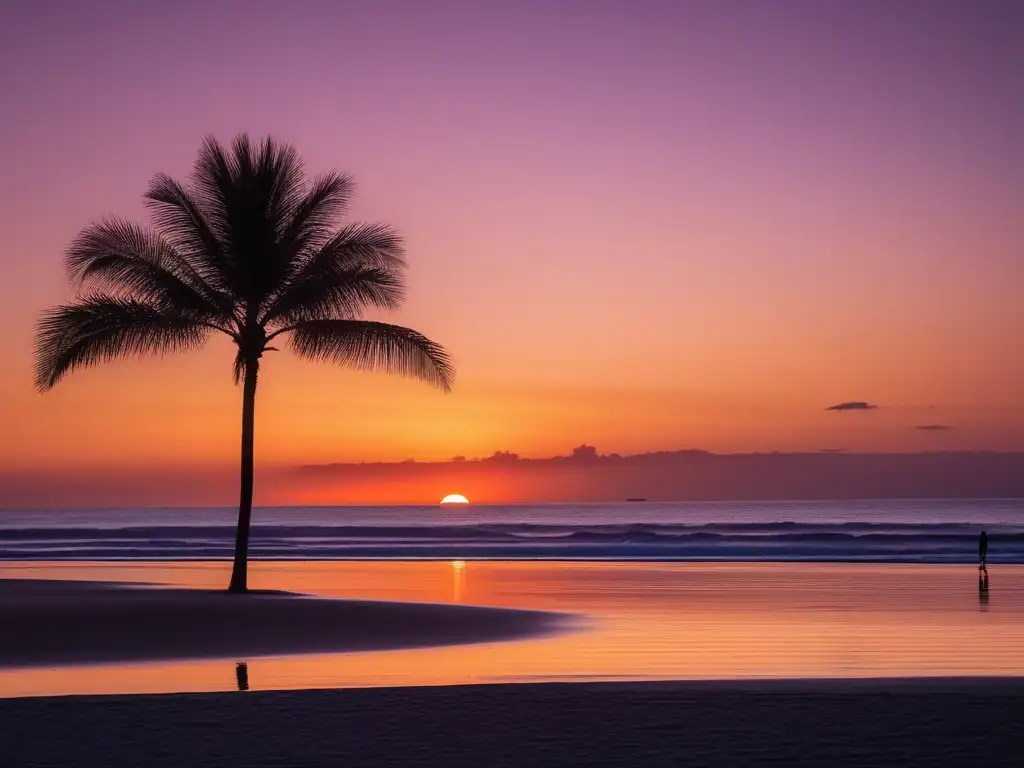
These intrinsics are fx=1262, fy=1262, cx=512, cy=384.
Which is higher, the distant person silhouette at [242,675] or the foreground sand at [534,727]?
the foreground sand at [534,727]

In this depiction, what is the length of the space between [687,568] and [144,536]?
57.6 m

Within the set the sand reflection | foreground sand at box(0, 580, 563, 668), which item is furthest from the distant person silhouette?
foreground sand at box(0, 580, 563, 668)

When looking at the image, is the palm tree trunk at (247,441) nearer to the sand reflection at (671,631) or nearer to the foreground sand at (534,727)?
the sand reflection at (671,631)

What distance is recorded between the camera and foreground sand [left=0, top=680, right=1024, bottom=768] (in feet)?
28.2

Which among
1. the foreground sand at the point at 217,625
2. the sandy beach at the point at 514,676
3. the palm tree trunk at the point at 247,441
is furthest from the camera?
the palm tree trunk at the point at 247,441

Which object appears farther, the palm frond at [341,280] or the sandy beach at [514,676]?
the palm frond at [341,280]

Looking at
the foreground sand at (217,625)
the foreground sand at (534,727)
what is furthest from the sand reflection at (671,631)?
the foreground sand at (534,727)

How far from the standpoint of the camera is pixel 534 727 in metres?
9.77

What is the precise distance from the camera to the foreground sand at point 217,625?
53.7ft

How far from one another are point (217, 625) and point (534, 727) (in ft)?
34.5

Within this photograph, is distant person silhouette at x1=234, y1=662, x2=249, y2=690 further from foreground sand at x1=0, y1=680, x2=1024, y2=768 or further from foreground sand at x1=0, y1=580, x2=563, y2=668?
foreground sand at x1=0, y1=680, x2=1024, y2=768

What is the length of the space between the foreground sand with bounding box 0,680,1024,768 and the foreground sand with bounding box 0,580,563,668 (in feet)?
17.1

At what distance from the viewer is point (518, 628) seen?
19.2 meters

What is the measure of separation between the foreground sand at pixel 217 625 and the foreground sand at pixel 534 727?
5217mm
